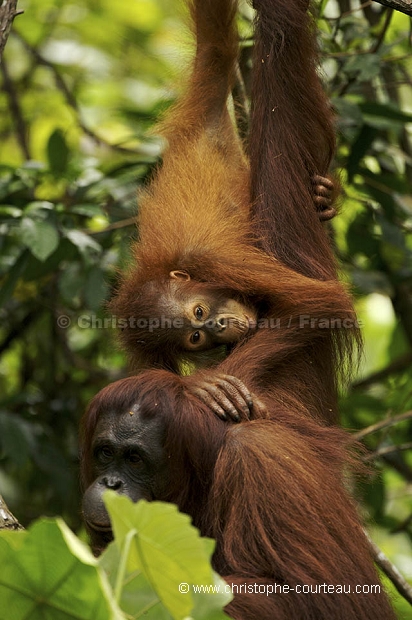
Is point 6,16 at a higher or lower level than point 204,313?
higher

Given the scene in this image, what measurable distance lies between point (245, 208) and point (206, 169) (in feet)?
1.33

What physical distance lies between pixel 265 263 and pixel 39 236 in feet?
3.71

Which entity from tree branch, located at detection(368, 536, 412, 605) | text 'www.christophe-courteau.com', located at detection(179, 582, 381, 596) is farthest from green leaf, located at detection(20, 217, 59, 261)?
tree branch, located at detection(368, 536, 412, 605)

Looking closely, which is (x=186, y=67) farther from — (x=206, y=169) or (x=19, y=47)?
(x=19, y=47)

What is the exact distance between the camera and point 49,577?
2127mm

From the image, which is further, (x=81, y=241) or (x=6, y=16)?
(x=81, y=241)

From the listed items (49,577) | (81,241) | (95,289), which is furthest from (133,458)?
(95,289)

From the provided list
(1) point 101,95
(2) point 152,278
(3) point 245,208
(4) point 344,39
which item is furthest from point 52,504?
(1) point 101,95

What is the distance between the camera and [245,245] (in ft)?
13.4

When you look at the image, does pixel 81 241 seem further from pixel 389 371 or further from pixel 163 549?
pixel 163 549

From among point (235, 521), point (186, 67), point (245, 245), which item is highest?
point (186, 67)

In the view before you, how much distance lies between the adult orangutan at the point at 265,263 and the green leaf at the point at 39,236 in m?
0.39

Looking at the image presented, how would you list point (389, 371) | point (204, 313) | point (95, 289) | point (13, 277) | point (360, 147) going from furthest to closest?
1. point (389, 371)
2. point (360, 147)
3. point (95, 289)
4. point (13, 277)
5. point (204, 313)

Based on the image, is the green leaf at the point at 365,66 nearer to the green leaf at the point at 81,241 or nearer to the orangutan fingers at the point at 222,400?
the green leaf at the point at 81,241
